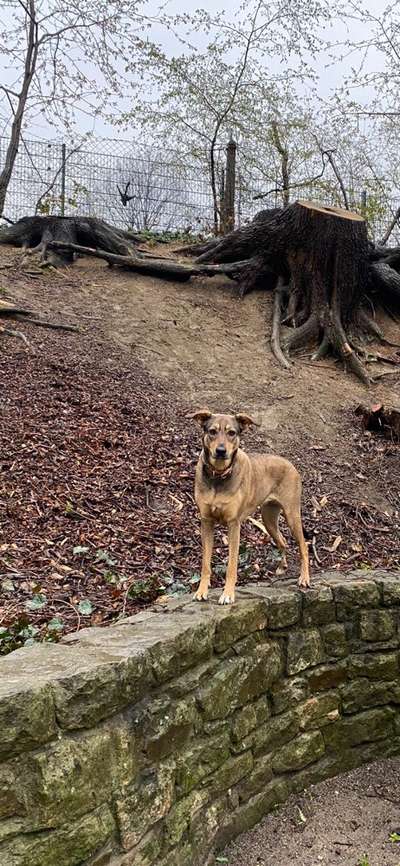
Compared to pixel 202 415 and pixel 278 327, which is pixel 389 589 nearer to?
pixel 202 415

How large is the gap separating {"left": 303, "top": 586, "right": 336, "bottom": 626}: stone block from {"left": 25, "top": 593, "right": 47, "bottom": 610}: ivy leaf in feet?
5.35

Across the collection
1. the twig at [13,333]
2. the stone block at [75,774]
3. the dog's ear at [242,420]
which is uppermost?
the twig at [13,333]

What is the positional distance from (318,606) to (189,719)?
1342 millimetres

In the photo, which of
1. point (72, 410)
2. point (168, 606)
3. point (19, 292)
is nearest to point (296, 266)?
point (19, 292)

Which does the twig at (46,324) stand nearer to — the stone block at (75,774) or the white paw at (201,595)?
the white paw at (201,595)

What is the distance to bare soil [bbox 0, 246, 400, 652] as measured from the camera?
182 inches

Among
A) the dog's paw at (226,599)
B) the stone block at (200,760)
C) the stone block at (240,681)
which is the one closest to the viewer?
the stone block at (200,760)

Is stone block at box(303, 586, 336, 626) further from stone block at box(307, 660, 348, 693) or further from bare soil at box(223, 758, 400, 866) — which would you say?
bare soil at box(223, 758, 400, 866)

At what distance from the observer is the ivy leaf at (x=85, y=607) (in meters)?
4.07

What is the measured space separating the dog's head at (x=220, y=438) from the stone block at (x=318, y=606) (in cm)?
123

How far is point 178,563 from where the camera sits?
4.96 meters

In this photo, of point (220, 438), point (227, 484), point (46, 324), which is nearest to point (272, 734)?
point (227, 484)

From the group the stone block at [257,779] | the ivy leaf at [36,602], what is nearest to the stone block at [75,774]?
the ivy leaf at [36,602]

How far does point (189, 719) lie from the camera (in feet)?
11.8
